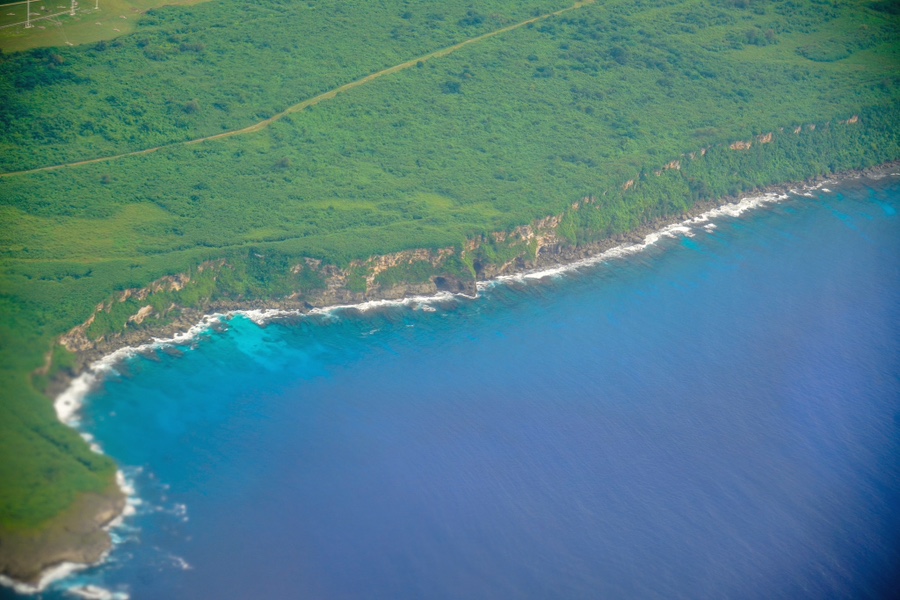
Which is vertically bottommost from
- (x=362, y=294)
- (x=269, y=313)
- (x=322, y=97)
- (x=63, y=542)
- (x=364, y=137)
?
(x=63, y=542)

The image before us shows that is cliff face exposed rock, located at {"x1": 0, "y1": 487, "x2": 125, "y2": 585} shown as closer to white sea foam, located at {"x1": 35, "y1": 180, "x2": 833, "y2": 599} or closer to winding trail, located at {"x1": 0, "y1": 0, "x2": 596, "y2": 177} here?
white sea foam, located at {"x1": 35, "y1": 180, "x2": 833, "y2": 599}

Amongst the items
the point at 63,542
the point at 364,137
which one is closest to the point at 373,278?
the point at 364,137

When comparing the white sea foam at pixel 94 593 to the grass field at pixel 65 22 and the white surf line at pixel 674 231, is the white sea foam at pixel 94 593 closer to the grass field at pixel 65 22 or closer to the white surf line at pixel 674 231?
the white surf line at pixel 674 231

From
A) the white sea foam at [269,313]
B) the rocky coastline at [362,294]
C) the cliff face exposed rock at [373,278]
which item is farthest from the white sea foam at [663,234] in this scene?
the cliff face exposed rock at [373,278]

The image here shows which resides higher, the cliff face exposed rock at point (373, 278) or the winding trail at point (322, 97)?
the winding trail at point (322, 97)

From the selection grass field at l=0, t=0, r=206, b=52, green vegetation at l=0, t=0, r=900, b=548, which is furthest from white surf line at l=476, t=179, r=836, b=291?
→ grass field at l=0, t=0, r=206, b=52

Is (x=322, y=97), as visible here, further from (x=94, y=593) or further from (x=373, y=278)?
(x=94, y=593)

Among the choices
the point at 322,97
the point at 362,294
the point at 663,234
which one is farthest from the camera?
the point at 322,97

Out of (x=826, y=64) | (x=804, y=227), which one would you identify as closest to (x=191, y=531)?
(x=804, y=227)
